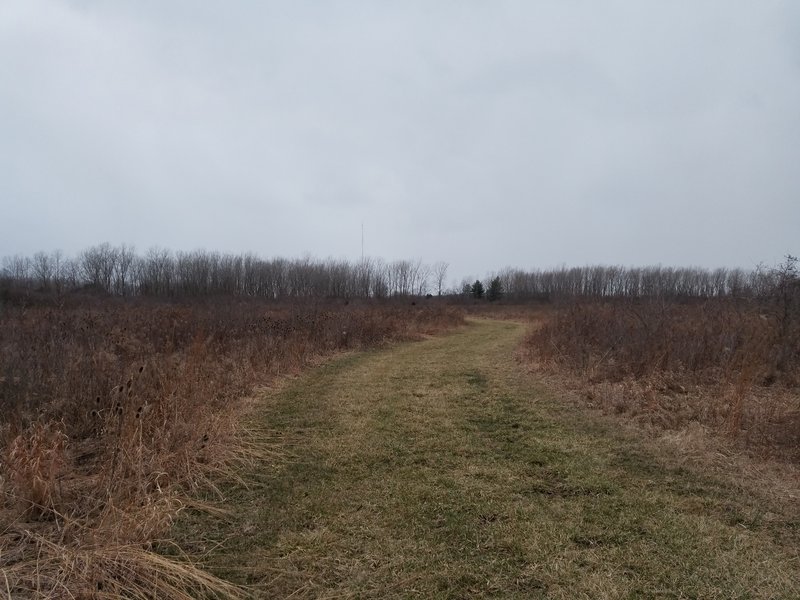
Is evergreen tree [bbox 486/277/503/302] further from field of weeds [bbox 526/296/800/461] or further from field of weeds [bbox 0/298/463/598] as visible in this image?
field of weeds [bbox 0/298/463/598]

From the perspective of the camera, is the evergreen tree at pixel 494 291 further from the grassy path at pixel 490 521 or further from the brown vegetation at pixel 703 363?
the grassy path at pixel 490 521

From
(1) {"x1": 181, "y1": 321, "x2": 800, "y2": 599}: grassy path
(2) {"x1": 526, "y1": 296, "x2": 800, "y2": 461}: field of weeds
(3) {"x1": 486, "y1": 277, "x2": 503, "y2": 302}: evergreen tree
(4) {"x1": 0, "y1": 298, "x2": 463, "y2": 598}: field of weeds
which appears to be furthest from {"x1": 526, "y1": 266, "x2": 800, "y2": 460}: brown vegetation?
(3) {"x1": 486, "y1": 277, "x2": 503, "y2": 302}: evergreen tree

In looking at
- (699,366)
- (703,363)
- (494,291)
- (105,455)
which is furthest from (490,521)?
(494,291)

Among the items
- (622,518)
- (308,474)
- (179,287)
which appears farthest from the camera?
(179,287)

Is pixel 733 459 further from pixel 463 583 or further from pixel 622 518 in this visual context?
pixel 463 583

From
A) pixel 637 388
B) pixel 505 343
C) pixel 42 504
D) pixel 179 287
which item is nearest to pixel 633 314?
pixel 505 343

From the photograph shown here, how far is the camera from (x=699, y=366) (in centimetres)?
805

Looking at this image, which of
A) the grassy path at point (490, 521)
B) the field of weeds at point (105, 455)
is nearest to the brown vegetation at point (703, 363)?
the grassy path at point (490, 521)

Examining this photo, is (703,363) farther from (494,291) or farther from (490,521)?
(494,291)

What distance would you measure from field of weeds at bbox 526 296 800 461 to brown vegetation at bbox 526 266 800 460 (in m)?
0.01

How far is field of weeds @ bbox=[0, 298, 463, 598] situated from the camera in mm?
2746

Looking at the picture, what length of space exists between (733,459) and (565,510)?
2296 mm

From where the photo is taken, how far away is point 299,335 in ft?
42.7

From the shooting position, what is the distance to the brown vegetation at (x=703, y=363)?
5742 millimetres
